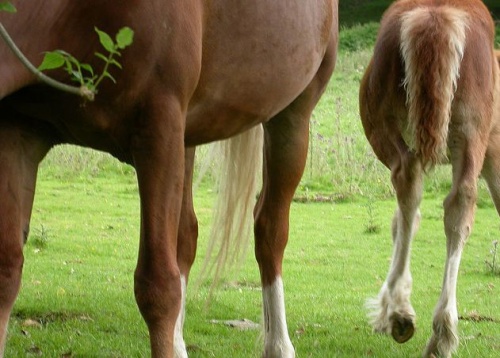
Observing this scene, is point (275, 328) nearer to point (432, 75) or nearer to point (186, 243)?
point (186, 243)

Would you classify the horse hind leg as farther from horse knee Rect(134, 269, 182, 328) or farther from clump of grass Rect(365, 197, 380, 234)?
clump of grass Rect(365, 197, 380, 234)

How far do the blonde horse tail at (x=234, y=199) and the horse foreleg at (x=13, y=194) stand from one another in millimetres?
1809

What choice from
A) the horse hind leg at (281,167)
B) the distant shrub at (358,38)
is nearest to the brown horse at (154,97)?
the horse hind leg at (281,167)

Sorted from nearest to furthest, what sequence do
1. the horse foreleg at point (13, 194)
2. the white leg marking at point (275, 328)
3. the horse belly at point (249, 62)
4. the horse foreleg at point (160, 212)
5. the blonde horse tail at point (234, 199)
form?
the horse foreleg at point (160, 212) < the horse foreleg at point (13, 194) < the horse belly at point (249, 62) < the white leg marking at point (275, 328) < the blonde horse tail at point (234, 199)

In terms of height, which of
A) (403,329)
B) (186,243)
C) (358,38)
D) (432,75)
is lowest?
(403,329)

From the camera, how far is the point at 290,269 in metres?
8.82

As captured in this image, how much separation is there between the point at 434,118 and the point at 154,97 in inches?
99.4

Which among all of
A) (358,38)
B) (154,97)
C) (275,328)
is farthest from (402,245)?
(358,38)

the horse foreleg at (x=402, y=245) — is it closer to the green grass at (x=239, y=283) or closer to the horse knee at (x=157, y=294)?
Result: the green grass at (x=239, y=283)

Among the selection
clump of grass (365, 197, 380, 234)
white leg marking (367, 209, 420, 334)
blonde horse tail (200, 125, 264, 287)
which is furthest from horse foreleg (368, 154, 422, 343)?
clump of grass (365, 197, 380, 234)

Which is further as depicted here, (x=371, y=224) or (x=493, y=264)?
(x=371, y=224)

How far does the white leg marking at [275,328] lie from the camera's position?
5.33m

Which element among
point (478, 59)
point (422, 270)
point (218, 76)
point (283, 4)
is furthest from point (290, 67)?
point (422, 270)

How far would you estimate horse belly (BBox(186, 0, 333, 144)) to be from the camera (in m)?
4.15
